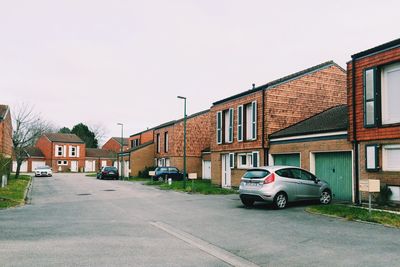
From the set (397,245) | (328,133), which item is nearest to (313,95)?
(328,133)

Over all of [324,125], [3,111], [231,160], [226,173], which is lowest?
[226,173]

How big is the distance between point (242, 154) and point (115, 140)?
60.4 m

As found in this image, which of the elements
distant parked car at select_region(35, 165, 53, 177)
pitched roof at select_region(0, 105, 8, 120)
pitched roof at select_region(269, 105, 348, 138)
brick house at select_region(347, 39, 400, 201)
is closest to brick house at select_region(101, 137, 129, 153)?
distant parked car at select_region(35, 165, 53, 177)

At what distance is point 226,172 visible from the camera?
83.8 feet

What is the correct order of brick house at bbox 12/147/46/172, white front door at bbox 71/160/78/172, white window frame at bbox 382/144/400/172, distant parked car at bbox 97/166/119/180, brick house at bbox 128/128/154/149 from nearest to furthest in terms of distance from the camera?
1. white window frame at bbox 382/144/400/172
2. distant parked car at bbox 97/166/119/180
3. brick house at bbox 128/128/154/149
4. brick house at bbox 12/147/46/172
5. white front door at bbox 71/160/78/172

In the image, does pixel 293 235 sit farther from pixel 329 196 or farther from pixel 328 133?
pixel 328 133

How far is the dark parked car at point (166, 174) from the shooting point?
1305 inches

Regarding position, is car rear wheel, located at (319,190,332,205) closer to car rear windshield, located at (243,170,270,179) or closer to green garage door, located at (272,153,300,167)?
car rear windshield, located at (243,170,270,179)

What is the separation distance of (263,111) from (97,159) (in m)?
60.4

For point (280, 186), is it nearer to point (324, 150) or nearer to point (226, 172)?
point (324, 150)

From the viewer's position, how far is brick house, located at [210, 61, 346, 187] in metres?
21.8

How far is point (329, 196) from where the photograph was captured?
15.4 m

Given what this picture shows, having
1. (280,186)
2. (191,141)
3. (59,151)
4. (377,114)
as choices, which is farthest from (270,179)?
(59,151)

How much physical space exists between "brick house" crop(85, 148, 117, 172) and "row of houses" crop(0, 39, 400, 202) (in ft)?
133
